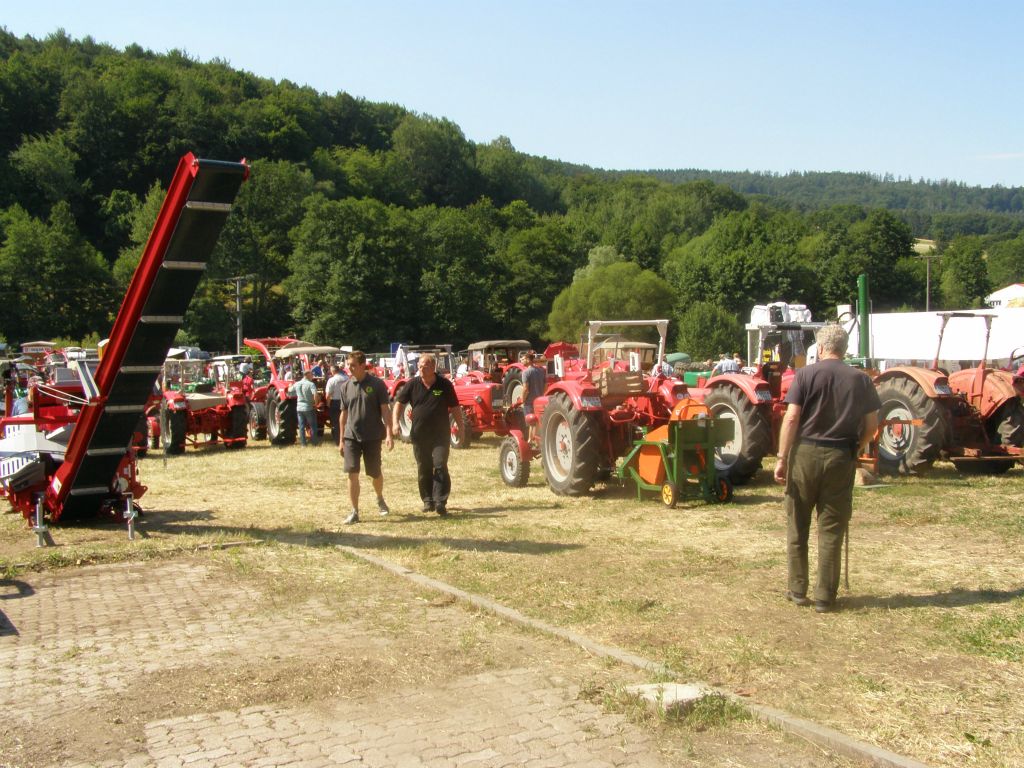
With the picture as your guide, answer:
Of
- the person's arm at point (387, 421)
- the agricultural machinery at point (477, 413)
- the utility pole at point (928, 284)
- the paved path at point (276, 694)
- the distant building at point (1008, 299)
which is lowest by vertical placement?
the paved path at point (276, 694)

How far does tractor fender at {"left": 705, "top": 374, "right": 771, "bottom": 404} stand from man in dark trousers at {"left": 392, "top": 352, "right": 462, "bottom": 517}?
12.1 feet

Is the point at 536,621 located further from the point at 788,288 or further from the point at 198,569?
the point at 788,288

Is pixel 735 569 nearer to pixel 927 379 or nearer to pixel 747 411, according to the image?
pixel 747 411

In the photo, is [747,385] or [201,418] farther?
[201,418]

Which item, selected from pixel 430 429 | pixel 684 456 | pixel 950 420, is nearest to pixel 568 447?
pixel 684 456

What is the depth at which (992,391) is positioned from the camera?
11.8 m

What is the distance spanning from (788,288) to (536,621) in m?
60.7

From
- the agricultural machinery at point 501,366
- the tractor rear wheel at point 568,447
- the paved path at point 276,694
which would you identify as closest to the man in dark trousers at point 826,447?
the paved path at point 276,694

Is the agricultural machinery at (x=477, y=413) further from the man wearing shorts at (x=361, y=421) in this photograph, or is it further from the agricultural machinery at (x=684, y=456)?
the man wearing shorts at (x=361, y=421)

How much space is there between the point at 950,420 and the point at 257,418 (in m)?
12.3

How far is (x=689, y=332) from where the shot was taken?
50.9 metres

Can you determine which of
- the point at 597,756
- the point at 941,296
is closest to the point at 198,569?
the point at 597,756

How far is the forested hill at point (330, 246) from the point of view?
59.6m

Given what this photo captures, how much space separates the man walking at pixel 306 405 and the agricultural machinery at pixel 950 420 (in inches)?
376
